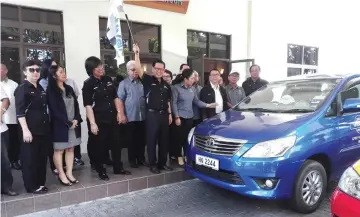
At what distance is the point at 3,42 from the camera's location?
5.52 m

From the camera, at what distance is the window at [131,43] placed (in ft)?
21.8

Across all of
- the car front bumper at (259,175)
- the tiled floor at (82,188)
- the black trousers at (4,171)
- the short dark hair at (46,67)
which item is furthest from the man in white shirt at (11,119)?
the car front bumper at (259,175)

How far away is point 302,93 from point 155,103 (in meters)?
2.00

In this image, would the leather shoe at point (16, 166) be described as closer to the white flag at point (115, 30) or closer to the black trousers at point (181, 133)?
the white flag at point (115, 30)

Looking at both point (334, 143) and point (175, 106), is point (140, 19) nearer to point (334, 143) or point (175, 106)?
point (175, 106)

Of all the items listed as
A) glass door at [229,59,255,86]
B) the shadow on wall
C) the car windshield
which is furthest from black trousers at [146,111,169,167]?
glass door at [229,59,255,86]

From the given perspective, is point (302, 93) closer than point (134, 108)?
Yes

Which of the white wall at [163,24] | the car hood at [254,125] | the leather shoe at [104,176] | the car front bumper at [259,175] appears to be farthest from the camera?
the white wall at [163,24]

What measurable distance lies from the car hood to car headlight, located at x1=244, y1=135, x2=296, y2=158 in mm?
52

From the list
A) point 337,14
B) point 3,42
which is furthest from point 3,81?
point 337,14

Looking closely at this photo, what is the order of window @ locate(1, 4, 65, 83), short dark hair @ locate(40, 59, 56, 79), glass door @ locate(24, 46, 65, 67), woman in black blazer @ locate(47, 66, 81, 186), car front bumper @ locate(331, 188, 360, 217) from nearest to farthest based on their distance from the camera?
1. car front bumper @ locate(331, 188, 360, 217)
2. woman in black blazer @ locate(47, 66, 81, 186)
3. short dark hair @ locate(40, 59, 56, 79)
4. window @ locate(1, 4, 65, 83)
5. glass door @ locate(24, 46, 65, 67)

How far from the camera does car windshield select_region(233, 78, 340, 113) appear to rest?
3887mm

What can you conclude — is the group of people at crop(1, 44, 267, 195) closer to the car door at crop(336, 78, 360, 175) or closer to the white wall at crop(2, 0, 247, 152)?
the white wall at crop(2, 0, 247, 152)

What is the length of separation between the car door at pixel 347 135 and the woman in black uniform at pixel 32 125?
11.6 ft
